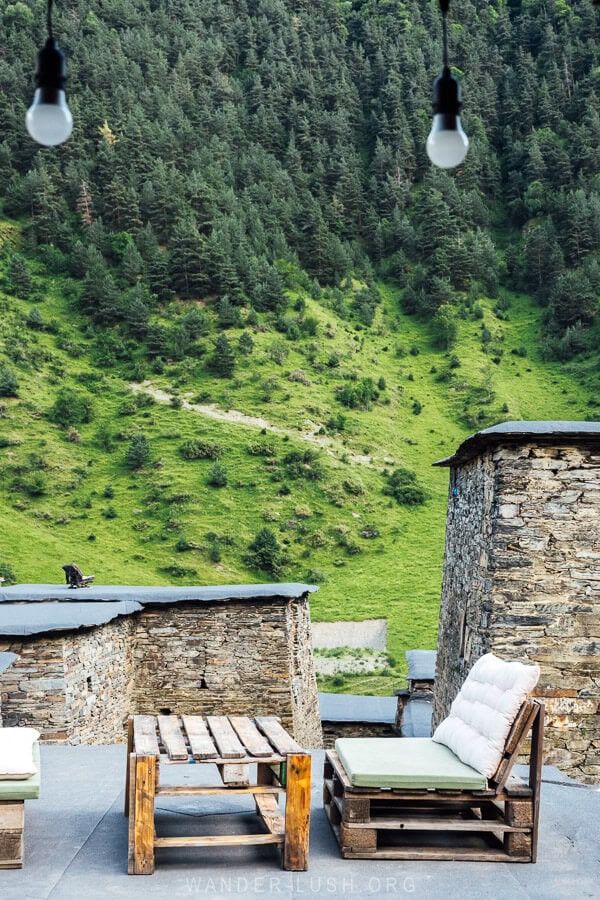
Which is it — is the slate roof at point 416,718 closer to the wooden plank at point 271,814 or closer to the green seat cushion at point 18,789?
the wooden plank at point 271,814

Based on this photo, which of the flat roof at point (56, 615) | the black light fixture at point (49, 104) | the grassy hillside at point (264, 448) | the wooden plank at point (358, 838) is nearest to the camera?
the black light fixture at point (49, 104)

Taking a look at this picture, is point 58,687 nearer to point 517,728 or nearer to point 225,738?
point 225,738

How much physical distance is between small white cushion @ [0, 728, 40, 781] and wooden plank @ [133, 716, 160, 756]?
1.57 feet

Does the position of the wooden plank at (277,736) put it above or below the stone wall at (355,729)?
above

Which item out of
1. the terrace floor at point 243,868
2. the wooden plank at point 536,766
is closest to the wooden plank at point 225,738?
the terrace floor at point 243,868

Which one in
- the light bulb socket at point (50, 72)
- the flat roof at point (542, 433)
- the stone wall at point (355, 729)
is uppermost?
the light bulb socket at point (50, 72)

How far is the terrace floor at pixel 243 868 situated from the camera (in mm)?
3695

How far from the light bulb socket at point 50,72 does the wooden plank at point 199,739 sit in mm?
2830

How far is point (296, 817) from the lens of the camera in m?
3.97

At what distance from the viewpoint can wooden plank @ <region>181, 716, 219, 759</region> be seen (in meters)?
3.91

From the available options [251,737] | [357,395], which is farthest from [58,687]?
[357,395]

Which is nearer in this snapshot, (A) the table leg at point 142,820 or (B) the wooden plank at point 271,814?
(A) the table leg at point 142,820

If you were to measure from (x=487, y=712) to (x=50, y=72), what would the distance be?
11.6 ft

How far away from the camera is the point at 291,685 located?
37.0ft
